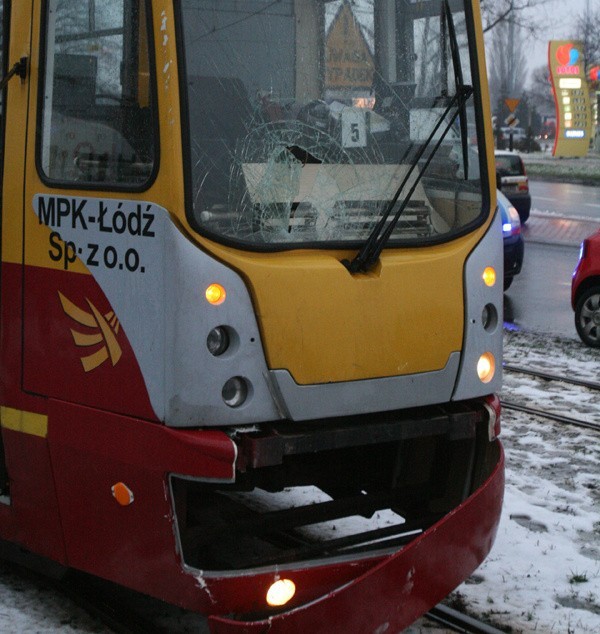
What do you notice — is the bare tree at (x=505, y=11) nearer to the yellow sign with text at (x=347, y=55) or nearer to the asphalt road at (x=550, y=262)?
the asphalt road at (x=550, y=262)

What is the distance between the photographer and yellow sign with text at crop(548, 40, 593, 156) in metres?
47.0

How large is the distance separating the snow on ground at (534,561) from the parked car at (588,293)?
2.76m

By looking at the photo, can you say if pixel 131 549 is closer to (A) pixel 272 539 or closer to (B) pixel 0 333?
(B) pixel 0 333

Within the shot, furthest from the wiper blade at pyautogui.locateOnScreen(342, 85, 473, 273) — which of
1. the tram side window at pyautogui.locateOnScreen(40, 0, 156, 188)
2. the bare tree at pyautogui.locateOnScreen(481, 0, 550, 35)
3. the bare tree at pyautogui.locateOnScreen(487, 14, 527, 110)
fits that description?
the bare tree at pyautogui.locateOnScreen(487, 14, 527, 110)

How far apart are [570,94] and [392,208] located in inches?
1739

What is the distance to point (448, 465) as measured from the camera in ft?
17.0

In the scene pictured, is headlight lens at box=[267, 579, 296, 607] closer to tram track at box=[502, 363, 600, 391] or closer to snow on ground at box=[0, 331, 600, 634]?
snow on ground at box=[0, 331, 600, 634]

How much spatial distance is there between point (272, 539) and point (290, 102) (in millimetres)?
2302

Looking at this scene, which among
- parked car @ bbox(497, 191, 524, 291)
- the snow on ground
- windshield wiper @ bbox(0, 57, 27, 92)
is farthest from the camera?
parked car @ bbox(497, 191, 524, 291)

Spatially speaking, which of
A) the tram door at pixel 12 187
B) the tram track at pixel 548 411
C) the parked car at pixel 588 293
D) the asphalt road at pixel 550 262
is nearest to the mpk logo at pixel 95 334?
the tram door at pixel 12 187

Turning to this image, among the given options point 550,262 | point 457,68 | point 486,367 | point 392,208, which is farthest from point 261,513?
point 550,262

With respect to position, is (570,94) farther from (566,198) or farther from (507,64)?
(507,64)

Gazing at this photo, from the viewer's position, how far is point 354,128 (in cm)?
486

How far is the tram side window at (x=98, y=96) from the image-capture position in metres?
4.43
